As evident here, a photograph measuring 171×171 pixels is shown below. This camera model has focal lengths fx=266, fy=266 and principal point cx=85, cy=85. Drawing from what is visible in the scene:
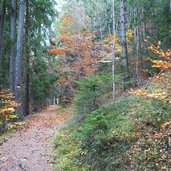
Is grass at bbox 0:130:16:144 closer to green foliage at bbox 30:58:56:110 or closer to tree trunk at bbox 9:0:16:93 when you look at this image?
tree trunk at bbox 9:0:16:93

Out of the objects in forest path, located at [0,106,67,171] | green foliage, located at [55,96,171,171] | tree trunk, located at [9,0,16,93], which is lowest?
forest path, located at [0,106,67,171]

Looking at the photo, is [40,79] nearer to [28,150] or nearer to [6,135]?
[6,135]

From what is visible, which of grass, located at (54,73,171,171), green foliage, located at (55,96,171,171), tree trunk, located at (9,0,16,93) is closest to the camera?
grass, located at (54,73,171,171)

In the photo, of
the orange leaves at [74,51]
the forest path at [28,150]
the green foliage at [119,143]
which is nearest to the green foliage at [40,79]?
the orange leaves at [74,51]

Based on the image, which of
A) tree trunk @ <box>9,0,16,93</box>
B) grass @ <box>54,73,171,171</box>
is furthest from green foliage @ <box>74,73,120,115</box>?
tree trunk @ <box>9,0,16,93</box>

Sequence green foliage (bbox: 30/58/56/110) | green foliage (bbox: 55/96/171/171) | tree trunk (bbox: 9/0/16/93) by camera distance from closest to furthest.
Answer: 1. green foliage (bbox: 55/96/171/171)
2. tree trunk (bbox: 9/0/16/93)
3. green foliage (bbox: 30/58/56/110)

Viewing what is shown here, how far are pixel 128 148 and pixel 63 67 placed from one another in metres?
16.3

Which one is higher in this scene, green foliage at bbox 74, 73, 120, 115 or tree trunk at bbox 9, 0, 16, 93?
tree trunk at bbox 9, 0, 16, 93

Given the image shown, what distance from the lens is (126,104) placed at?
32.9 ft

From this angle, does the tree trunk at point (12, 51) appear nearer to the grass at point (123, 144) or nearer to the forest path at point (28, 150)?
the forest path at point (28, 150)

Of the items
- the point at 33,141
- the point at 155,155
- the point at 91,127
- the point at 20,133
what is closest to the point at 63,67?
the point at 20,133

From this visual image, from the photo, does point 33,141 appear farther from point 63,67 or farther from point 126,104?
point 63,67

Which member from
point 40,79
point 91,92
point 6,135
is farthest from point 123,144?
point 40,79

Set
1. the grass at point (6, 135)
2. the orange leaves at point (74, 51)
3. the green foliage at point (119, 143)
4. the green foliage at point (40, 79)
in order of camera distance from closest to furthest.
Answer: the green foliage at point (119, 143) < the grass at point (6, 135) < the orange leaves at point (74, 51) < the green foliage at point (40, 79)
